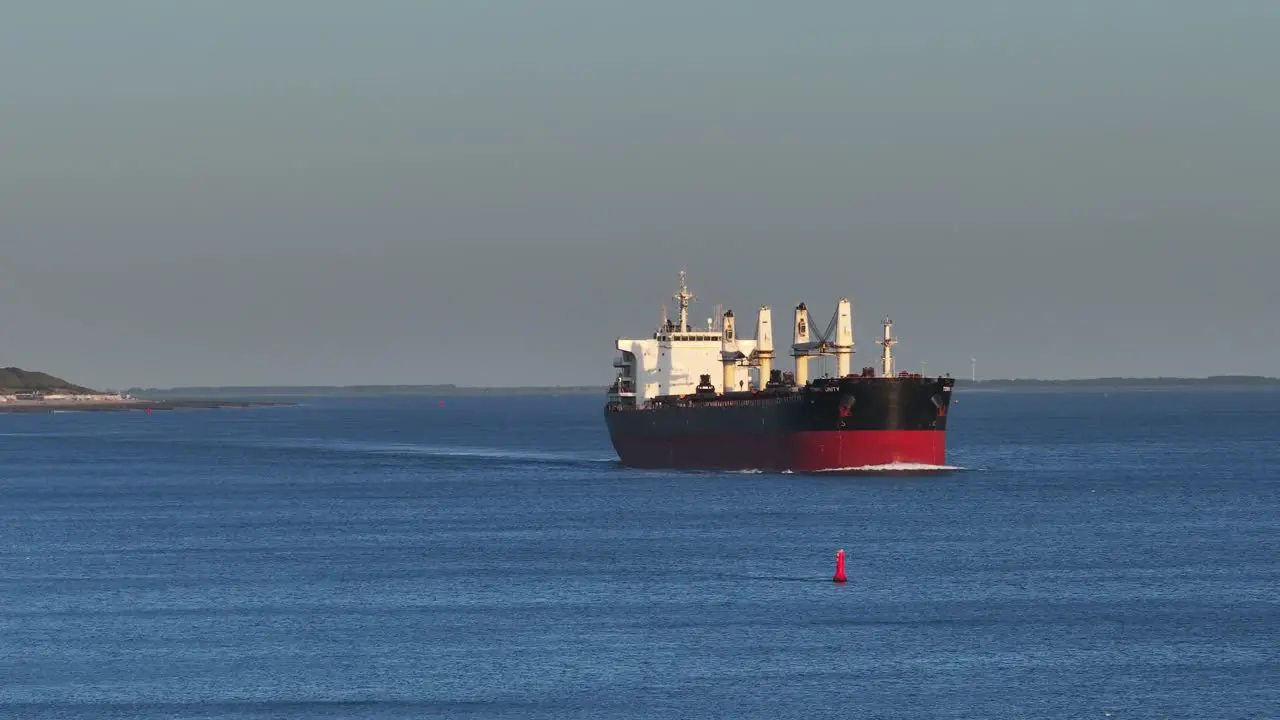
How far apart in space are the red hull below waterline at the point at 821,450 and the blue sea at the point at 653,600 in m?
1.03

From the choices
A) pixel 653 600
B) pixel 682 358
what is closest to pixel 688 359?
pixel 682 358

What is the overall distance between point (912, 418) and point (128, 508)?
35.0m

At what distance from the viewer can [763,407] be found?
89312mm

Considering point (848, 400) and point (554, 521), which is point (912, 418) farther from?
point (554, 521)

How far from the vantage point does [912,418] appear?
85.9m

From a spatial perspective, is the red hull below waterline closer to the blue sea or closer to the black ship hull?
the black ship hull

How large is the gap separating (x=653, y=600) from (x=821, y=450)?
4163 centimetres

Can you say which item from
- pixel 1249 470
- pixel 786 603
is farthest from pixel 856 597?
pixel 1249 470

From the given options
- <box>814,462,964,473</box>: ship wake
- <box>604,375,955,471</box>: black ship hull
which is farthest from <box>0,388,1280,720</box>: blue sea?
<box>604,375,955,471</box>: black ship hull

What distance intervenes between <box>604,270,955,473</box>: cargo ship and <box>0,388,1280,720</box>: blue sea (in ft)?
6.27

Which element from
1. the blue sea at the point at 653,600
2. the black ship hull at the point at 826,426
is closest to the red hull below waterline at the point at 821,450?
the black ship hull at the point at 826,426

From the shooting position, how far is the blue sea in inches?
1340

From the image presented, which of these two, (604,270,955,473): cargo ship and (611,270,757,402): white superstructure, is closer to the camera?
(604,270,955,473): cargo ship

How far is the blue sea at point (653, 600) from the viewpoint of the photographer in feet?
112
